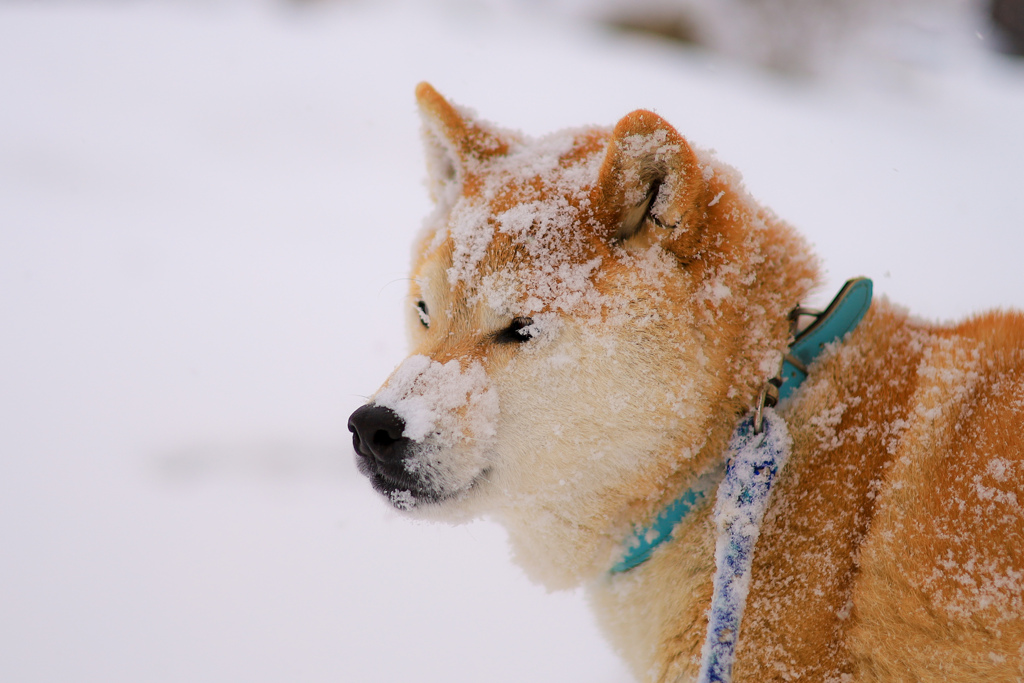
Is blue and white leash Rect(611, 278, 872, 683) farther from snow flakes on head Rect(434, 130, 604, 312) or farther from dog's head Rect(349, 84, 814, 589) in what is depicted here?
snow flakes on head Rect(434, 130, 604, 312)

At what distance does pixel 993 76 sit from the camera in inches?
308

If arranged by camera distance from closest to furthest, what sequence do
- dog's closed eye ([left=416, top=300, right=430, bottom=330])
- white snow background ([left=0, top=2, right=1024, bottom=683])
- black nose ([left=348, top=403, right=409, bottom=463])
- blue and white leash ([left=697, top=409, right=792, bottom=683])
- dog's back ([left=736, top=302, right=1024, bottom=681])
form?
dog's back ([left=736, top=302, right=1024, bottom=681])
blue and white leash ([left=697, top=409, right=792, bottom=683])
black nose ([left=348, top=403, right=409, bottom=463])
dog's closed eye ([left=416, top=300, right=430, bottom=330])
white snow background ([left=0, top=2, right=1024, bottom=683])

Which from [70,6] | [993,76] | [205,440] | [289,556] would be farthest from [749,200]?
[70,6]

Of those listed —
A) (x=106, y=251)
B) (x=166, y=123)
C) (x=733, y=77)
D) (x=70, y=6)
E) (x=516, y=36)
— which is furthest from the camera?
(x=516, y=36)

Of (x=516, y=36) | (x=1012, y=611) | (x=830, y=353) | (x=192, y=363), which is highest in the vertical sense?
(x=830, y=353)

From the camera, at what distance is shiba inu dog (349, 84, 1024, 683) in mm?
1393

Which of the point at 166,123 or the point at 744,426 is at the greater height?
the point at 744,426

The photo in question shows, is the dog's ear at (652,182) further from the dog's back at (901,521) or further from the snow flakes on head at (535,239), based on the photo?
the dog's back at (901,521)

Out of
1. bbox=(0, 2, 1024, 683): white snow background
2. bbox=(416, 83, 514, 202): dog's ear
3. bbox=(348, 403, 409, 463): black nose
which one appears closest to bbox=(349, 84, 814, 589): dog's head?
bbox=(348, 403, 409, 463): black nose

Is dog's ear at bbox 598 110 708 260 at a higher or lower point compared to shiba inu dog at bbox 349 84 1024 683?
higher

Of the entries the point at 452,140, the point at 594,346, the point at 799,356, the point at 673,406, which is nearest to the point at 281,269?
the point at 452,140

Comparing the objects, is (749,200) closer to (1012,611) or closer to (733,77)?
(1012,611)

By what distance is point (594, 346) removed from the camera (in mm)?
1569

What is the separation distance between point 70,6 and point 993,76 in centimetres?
1336
